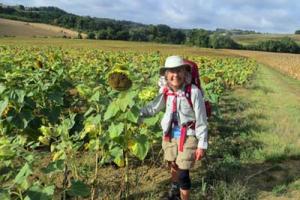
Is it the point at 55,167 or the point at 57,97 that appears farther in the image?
the point at 57,97

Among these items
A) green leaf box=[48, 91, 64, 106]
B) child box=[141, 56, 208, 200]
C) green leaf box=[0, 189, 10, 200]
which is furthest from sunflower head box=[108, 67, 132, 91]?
green leaf box=[0, 189, 10, 200]

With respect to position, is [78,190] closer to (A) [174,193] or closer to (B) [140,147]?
(B) [140,147]

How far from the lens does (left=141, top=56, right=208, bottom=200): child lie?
13.9 feet

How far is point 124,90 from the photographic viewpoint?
4.26 m

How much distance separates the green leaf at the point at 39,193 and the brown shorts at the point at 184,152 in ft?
5.44

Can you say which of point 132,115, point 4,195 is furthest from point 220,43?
point 4,195

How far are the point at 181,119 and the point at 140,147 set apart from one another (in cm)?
43

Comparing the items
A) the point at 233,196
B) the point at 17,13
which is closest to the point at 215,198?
the point at 233,196

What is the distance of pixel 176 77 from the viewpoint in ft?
13.9

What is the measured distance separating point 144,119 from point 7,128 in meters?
1.33

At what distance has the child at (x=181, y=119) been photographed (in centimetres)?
425

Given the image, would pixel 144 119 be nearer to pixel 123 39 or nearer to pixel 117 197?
pixel 117 197

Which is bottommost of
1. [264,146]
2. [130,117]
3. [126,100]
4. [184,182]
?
[264,146]

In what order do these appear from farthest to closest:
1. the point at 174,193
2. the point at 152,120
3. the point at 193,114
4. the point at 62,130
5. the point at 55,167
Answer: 1. the point at 152,120
2. the point at 174,193
3. the point at 193,114
4. the point at 62,130
5. the point at 55,167
